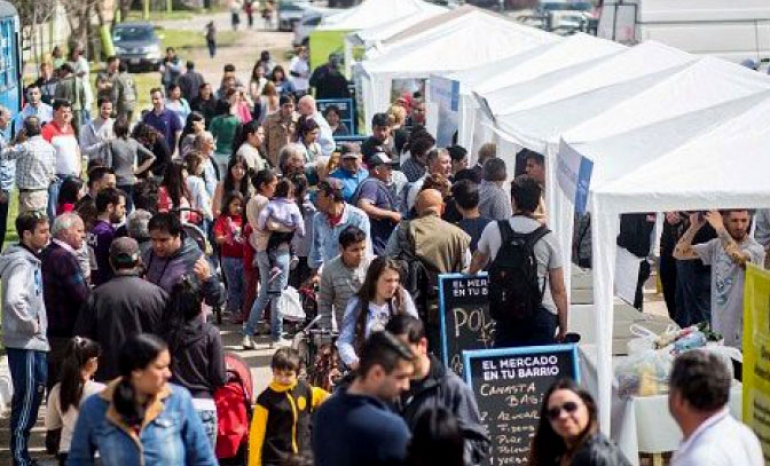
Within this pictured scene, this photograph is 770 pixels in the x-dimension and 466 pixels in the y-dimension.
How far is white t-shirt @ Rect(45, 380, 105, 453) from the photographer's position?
10211 mm

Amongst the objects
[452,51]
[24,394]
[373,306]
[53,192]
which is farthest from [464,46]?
[373,306]

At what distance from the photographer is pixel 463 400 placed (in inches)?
326

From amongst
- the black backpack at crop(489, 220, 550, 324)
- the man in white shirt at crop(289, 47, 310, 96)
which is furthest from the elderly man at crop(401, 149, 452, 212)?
the man in white shirt at crop(289, 47, 310, 96)

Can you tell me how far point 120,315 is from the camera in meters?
10.5

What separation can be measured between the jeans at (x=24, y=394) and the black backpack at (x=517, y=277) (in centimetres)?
300

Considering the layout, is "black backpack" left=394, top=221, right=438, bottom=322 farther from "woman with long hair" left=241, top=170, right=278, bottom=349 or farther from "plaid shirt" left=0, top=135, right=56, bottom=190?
"plaid shirt" left=0, top=135, right=56, bottom=190

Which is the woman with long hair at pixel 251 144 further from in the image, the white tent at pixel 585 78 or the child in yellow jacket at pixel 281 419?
the child in yellow jacket at pixel 281 419

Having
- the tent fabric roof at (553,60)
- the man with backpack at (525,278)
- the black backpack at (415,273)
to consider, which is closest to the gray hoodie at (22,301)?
the black backpack at (415,273)

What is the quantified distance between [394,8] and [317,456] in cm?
2970

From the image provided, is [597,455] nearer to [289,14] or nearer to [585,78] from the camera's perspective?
[585,78]

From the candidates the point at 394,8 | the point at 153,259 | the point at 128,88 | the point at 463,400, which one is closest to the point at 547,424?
the point at 463,400

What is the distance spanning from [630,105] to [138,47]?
43.4 metres

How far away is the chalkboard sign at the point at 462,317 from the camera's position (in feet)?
40.8

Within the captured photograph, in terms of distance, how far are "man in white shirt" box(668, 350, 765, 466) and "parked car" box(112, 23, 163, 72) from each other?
4899cm
